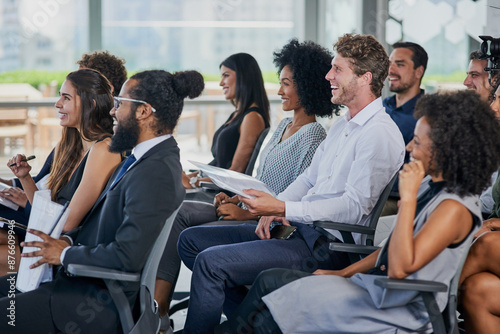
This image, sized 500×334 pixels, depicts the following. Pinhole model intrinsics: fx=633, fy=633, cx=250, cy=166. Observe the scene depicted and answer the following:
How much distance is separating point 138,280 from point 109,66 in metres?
2.04

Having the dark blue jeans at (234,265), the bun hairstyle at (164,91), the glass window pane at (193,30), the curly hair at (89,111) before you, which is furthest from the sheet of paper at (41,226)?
the glass window pane at (193,30)

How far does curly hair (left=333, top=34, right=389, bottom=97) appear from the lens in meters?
2.52

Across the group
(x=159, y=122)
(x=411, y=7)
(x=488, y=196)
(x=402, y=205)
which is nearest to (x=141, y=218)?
(x=159, y=122)

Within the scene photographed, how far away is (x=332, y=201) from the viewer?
2361 mm

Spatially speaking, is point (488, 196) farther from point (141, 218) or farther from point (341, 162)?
point (141, 218)

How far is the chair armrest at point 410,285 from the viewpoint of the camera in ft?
5.50

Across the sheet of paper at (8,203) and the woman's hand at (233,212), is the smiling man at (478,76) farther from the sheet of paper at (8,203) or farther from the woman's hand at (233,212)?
the sheet of paper at (8,203)

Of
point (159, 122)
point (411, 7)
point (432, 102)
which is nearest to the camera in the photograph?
point (432, 102)

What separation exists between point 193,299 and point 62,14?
518cm

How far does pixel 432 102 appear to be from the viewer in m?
1.87

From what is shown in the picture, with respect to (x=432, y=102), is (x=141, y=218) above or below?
below

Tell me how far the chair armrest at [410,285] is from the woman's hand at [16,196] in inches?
74.8

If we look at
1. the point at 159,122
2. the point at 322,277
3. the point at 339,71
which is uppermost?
the point at 339,71

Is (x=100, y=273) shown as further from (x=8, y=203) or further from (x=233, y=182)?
(x=8, y=203)
